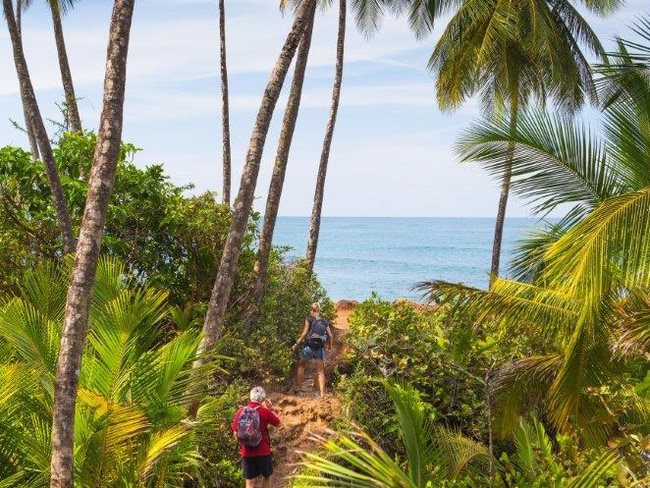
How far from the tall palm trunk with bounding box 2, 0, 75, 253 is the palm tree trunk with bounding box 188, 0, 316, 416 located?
3.55 meters

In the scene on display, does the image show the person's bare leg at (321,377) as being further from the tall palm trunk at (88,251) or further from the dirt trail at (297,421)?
the tall palm trunk at (88,251)

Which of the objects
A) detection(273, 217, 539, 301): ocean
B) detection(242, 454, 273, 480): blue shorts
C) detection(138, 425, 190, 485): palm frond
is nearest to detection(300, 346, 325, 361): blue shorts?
detection(242, 454, 273, 480): blue shorts

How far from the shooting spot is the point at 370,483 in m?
3.52

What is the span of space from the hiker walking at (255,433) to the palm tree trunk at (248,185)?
2334mm

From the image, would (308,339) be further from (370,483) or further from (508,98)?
(508,98)

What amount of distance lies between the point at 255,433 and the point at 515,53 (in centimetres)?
1388

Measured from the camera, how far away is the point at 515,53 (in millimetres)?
19406

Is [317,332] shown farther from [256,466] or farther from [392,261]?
[392,261]

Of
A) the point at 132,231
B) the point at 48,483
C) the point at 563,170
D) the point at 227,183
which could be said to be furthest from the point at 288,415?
the point at 227,183

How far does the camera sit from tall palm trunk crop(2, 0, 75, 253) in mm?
13148

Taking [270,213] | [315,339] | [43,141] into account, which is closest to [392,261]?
[270,213]

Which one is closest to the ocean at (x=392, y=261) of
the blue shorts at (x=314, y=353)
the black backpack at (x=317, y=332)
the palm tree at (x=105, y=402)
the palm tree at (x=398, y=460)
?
the blue shorts at (x=314, y=353)

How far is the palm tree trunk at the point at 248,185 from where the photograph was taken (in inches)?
426

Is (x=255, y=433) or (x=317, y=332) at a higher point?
(x=317, y=332)
